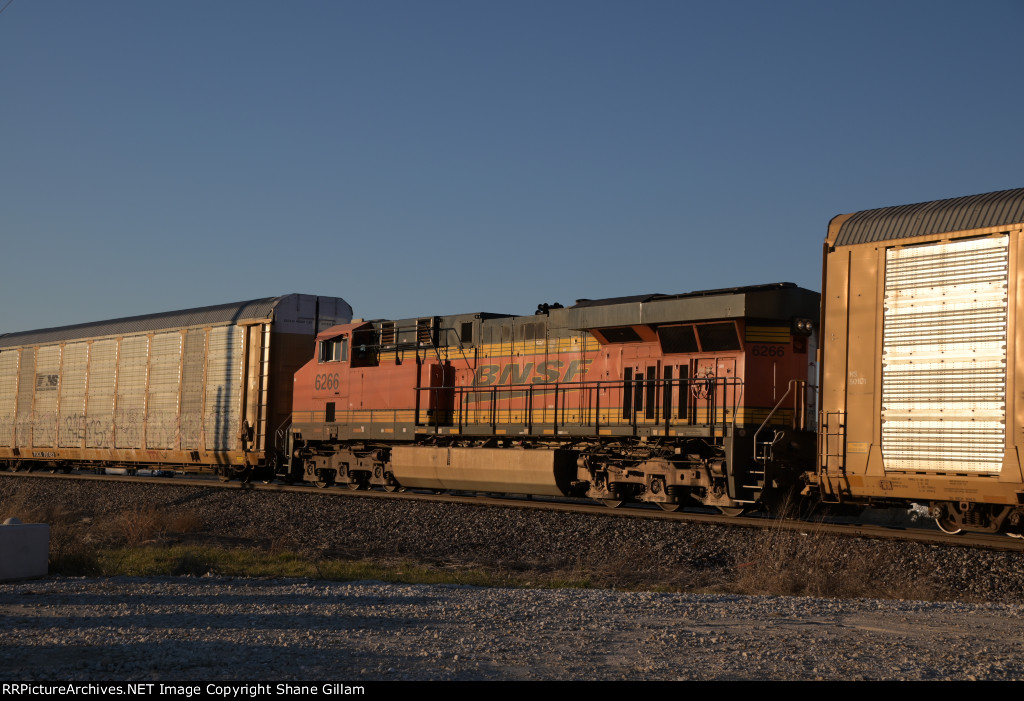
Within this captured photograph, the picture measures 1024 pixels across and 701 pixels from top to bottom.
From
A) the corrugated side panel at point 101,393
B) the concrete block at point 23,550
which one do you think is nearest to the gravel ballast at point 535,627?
the concrete block at point 23,550

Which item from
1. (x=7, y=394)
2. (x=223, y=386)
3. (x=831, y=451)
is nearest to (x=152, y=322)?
(x=223, y=386)

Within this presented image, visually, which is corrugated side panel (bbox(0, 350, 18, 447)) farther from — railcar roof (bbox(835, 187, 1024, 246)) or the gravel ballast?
railcar roof (bbox(835, 187, 1024, 246))

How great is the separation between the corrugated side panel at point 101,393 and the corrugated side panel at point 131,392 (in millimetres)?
344

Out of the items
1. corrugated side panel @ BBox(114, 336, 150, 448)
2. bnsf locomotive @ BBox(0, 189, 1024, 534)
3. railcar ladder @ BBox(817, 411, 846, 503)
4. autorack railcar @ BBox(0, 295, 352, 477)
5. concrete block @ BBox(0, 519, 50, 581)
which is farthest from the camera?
corrugated side panel @ BBox(114, 336, 150, 448)

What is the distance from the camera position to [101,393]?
93.9 feet

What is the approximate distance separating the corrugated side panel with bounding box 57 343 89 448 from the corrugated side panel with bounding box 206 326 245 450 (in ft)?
20.5

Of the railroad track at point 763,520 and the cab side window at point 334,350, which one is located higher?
the cab side window at point 334,350

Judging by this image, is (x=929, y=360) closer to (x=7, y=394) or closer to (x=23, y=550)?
(x=23, y=550)

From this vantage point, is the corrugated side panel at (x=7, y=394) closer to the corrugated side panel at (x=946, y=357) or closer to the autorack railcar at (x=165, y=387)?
the autorack railcar at (x=165, y=387)

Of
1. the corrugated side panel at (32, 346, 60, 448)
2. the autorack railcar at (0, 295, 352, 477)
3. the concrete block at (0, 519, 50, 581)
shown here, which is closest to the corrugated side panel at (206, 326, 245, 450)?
the autorack railcar at (0, 295, 352, 477)

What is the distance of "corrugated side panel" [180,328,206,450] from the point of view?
25484 mm

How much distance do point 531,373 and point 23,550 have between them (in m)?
10.5

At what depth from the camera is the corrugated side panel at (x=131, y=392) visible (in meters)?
27.3

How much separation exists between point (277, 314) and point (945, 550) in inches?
669
